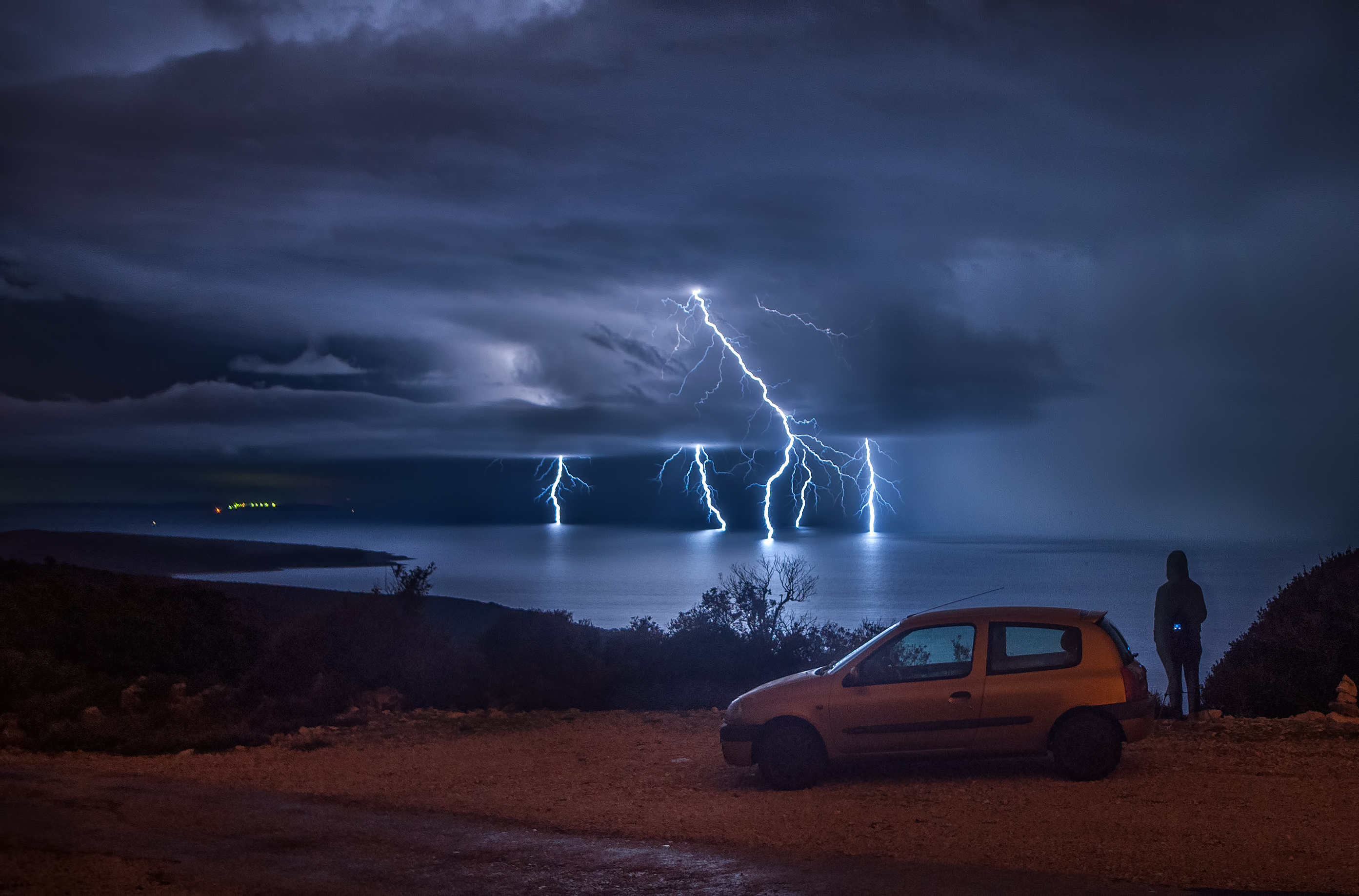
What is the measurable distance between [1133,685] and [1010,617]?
1.23 meters

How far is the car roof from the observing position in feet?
32.2

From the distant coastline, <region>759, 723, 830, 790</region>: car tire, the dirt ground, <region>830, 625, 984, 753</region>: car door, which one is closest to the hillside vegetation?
the dirt ground

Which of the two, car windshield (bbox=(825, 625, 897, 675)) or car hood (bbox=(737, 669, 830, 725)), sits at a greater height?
car windshield (bbox=(825, 625, 897, 675))

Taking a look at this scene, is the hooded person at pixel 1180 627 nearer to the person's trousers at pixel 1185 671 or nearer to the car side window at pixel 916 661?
the person's trousers at pixel 1185 671

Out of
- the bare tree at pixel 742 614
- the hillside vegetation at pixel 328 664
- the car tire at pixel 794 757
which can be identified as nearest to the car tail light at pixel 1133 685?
the car tire at pixel 794 757

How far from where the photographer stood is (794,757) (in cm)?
989

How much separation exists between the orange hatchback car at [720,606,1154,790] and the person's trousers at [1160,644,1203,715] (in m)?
3.58

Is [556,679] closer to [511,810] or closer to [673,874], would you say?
[511,810]

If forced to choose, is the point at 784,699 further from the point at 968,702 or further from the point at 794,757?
the point at 968,702

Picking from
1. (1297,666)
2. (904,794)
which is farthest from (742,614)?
(904,794)

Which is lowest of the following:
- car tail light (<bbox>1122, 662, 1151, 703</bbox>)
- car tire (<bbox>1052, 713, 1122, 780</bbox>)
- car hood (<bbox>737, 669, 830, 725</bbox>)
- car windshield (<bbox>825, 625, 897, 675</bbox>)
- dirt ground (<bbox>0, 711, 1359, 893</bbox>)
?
dirt ground (<bbox>0, 711, 1359, 893</bbox>)

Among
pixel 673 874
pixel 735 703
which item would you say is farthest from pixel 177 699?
pixel 673 874

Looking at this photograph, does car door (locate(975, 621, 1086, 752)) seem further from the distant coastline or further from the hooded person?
the distant coastline

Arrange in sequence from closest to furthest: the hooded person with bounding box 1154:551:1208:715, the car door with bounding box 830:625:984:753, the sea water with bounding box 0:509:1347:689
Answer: the car door with bounding box 830:625:984:753, the hooded person with bounding box 1154:551:1208:715, the sea water with bounding box 0:509:1347:689
